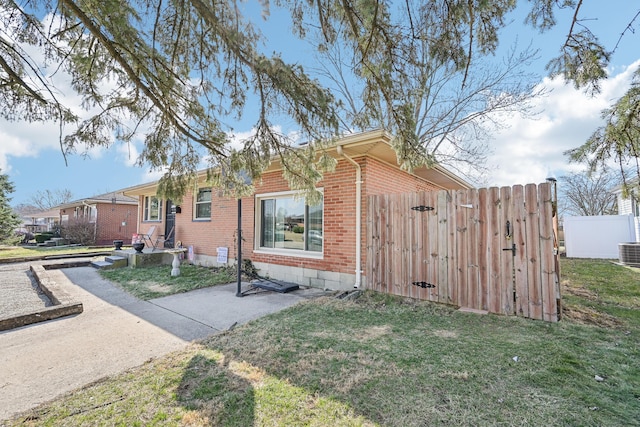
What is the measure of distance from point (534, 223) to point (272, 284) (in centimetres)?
490

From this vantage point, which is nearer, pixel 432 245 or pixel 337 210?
pixel 432 245

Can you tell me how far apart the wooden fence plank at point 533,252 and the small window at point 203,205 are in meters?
8.76

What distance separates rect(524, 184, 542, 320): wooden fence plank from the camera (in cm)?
410

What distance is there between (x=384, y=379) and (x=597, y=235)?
14.4 metres

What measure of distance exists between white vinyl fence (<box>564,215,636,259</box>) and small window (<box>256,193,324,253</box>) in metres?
11.8

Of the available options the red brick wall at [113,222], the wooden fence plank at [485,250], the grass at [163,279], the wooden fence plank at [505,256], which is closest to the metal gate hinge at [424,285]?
the wooden fence plank at [485,250]

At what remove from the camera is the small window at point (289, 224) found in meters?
6.76

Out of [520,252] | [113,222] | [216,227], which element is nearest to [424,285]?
[520,252]

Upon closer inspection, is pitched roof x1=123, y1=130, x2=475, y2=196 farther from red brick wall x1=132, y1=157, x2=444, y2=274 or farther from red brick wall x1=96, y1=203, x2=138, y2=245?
red brick wall x1=96, y1=203, x2=138, y2=245

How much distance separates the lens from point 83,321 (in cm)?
446

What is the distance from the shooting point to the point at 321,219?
21.8 feet

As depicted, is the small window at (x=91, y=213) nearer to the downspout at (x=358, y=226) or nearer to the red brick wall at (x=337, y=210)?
the red brick wall at (x=337, y=210)

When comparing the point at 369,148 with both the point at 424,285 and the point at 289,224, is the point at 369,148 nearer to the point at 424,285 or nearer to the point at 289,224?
the point at 424,285

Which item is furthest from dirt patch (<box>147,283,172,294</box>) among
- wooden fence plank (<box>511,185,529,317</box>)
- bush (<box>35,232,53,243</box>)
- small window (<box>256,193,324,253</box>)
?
bush (<box>35,232,53,243</box>)
